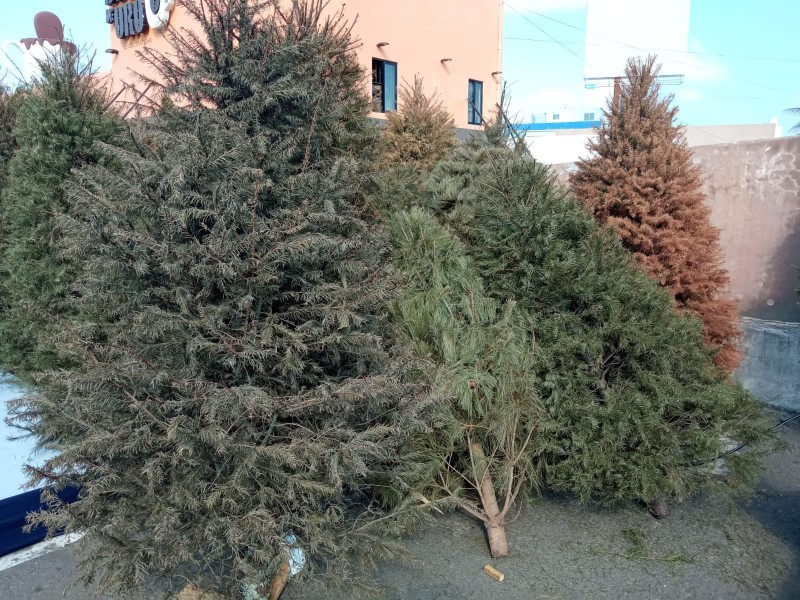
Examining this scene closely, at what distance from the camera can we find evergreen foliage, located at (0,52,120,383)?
5375mm

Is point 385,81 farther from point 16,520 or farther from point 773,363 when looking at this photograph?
point 16,520

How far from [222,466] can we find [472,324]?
190 centimetres

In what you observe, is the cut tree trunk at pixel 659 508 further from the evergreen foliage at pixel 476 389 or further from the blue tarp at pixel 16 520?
the blue tarp at pixel 16 520

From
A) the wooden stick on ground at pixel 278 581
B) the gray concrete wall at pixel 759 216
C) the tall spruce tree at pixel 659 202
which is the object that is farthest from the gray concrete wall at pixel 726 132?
the wooden stick on ground at pixel 278 581

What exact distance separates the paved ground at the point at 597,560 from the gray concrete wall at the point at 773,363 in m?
2.85

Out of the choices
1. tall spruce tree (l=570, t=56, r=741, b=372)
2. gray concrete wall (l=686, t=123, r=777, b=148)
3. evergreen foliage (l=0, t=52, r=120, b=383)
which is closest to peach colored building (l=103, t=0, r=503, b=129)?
tall spruce tree (l=570, t=56, r=741, b=372)

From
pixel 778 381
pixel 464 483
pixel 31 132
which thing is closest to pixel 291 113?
pixel 464 483

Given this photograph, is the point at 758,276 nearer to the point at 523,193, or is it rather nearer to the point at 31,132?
the point at 523,193

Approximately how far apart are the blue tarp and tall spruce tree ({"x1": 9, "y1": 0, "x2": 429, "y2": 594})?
3.21ft

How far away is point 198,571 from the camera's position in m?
3.49

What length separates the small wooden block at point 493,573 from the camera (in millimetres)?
3563

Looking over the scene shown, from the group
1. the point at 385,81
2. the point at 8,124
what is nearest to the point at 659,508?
the point at 8,124

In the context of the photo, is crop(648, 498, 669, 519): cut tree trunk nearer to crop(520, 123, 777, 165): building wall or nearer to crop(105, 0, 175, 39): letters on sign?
crop(105, 0, 175, 39): letters on sign

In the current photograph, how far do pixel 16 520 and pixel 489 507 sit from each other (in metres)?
3.16
